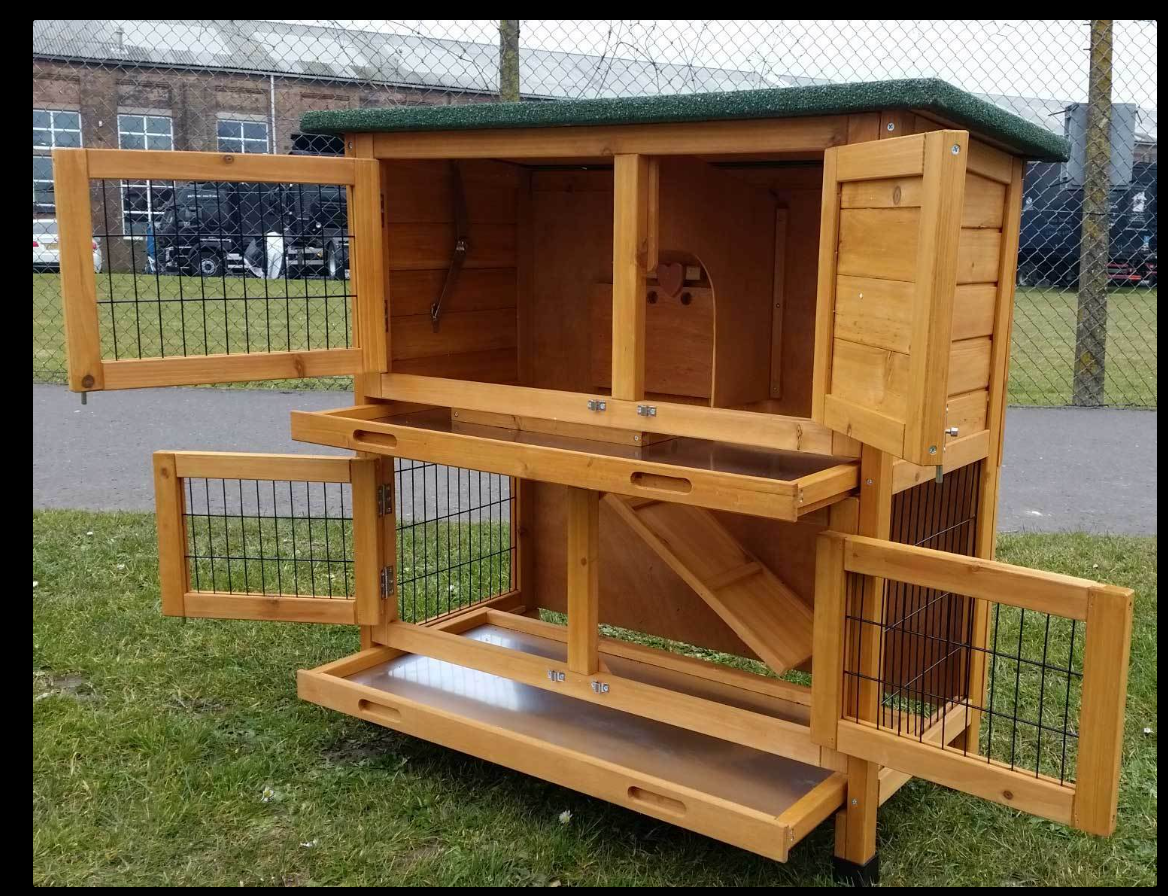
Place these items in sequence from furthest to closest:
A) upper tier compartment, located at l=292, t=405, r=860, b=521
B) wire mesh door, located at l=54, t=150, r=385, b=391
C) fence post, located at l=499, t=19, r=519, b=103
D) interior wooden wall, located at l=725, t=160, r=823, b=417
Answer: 1. fence post, located at l=499, t=19, r=519, b=103
2. interior wooden wall, located at l=725, t=160, r=823, b=417
3. wire mesh door, located at l=54, t=150, r=385, b=391
4. upper tier compartment, located at l=292, t=405, r=860, b=521

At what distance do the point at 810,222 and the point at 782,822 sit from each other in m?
1.60

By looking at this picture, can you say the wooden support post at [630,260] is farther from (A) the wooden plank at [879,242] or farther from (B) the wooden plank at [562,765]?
(B) the wooden plank at [562,765]

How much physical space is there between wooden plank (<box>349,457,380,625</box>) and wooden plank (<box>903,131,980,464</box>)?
5.38 ft

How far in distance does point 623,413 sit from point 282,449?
13.1ft

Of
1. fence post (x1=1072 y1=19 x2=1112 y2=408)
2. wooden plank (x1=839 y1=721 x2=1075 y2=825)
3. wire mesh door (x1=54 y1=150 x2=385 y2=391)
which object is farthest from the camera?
fence post (x1=1072 y1=19 x2=1112 y2=408)

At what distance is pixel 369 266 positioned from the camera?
3.12m

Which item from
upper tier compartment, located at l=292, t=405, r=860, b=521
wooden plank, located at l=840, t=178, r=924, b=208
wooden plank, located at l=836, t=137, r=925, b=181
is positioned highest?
wooden plank, located at l=836, t=137, r=925, b=181

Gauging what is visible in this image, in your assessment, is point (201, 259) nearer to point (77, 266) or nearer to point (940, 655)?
point (77, 266)

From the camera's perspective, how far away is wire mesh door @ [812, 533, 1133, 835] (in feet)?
6.85

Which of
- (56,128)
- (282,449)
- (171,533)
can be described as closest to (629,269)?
(171,533)

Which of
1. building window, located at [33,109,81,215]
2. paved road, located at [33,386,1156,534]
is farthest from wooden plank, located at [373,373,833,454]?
building window, located at [33,109,81,215]

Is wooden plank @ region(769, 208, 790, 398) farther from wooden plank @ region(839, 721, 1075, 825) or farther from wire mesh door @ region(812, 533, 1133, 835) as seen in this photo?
wooden plank @ region(839, 721, 1075, 825)
